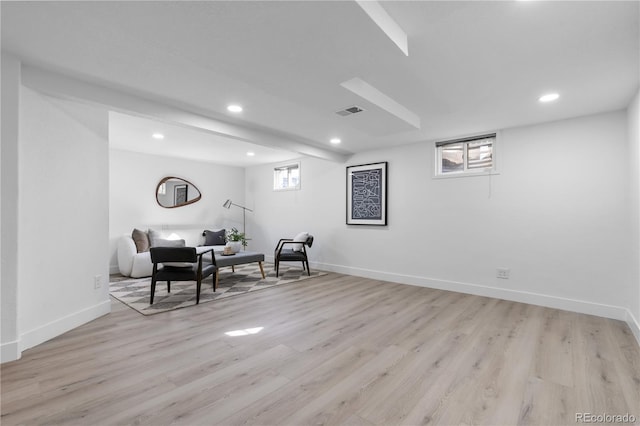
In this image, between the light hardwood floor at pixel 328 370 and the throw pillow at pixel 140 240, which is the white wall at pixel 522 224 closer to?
the light hardwood floor at pixel 328 370

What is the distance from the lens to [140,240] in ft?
18.1

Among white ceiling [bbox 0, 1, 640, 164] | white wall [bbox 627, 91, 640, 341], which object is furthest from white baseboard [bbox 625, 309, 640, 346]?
white ceiling [bbox 0, 1, 640, 164]

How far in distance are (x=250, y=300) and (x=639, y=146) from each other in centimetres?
440

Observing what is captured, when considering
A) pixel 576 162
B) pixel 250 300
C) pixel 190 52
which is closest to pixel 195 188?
pixel 250 300

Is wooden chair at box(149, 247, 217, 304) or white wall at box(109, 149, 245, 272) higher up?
white wall at box(109, 149, 245, 272)

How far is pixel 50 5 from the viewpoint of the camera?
1.68 metres

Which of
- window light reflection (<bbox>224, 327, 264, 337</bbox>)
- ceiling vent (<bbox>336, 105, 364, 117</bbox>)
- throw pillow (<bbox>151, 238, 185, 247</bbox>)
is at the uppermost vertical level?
ceiling vent (<bbox>336, 105, 364, 117</bbox>)

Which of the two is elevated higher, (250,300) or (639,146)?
(639,146)

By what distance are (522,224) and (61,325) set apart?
17.5 ft

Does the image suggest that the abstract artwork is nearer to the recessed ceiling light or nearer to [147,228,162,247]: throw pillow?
the recessed ceiling light

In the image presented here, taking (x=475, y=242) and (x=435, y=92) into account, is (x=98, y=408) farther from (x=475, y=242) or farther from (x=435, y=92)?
(x=475, y=242)

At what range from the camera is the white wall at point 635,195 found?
9.03 ft

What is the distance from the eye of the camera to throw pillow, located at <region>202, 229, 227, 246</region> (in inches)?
256

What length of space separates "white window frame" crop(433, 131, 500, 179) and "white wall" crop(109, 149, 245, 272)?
5.13 meters
